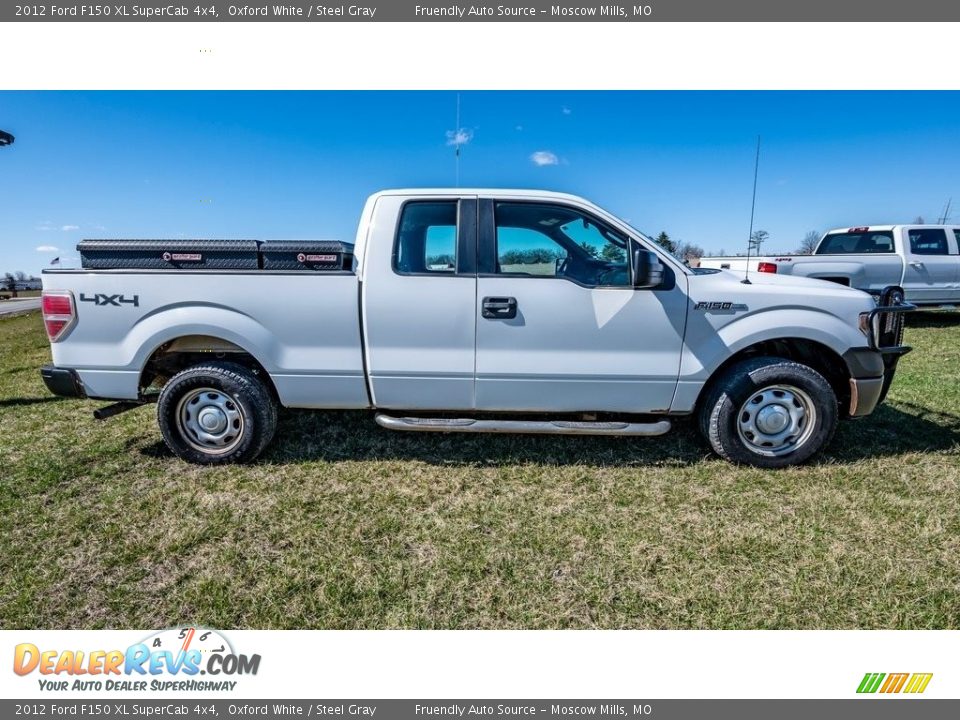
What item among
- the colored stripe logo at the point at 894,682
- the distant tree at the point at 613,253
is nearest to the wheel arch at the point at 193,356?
the distant tree at the point at 613,253

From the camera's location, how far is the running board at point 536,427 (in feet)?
10.4

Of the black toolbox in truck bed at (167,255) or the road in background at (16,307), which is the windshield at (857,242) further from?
the road in background at (16,307)

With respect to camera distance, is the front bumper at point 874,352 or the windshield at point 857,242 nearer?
the front bumper at point 874,352

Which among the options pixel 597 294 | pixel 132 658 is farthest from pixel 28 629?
pixel 597 294

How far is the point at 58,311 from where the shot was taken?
124 inches

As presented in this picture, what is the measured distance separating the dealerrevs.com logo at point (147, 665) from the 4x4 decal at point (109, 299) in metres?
2.07

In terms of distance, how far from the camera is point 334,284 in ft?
10.2

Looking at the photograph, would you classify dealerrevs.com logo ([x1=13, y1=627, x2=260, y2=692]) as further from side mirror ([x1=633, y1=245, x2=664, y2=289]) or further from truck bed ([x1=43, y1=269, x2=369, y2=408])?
side mirror ([x1=633, y1=245, x2=664, y2=289])

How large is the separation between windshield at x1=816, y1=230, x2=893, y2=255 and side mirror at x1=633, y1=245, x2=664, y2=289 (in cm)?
869

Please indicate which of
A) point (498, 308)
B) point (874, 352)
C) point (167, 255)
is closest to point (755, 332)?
point (874, 352)

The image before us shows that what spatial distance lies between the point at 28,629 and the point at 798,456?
176 inches

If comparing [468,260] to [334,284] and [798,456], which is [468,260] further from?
[798,456]

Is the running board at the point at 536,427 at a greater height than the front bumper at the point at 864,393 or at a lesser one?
lesser

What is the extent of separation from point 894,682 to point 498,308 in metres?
2.61
